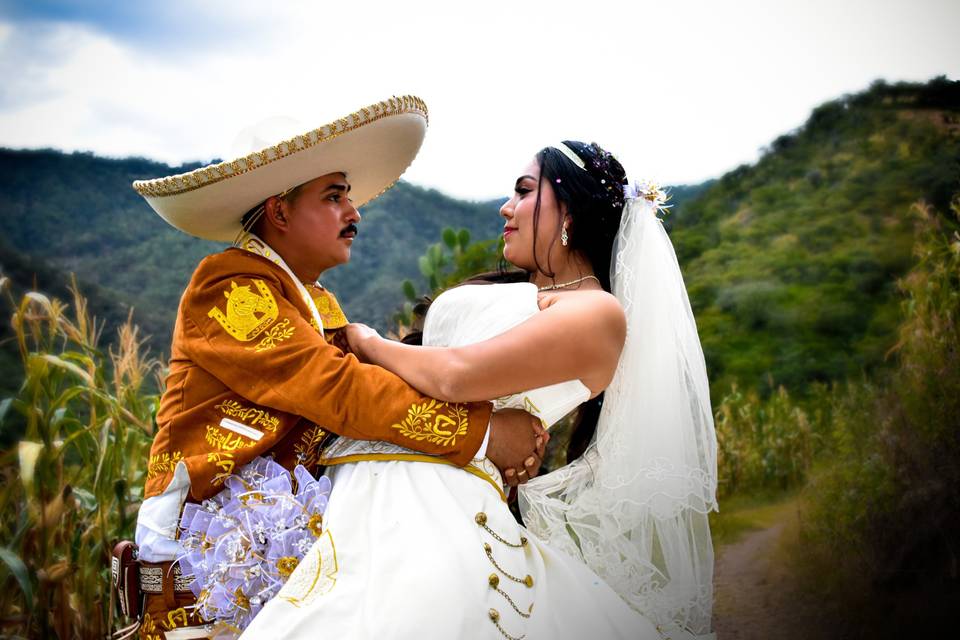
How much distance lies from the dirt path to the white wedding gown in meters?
1.91

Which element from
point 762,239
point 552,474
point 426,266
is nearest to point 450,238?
point 426,266

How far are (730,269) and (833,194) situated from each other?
911 mm

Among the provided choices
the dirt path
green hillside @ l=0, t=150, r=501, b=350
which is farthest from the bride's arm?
green hillside @ l=0, t=150, r=501, b=350

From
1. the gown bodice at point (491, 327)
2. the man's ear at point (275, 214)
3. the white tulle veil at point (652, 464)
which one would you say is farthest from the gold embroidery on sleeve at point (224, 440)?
the white tulle veil at point (652, 464)

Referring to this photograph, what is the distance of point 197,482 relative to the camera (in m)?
2.09

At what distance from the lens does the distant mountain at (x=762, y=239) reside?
185 inches

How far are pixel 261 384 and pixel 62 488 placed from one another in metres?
1.37

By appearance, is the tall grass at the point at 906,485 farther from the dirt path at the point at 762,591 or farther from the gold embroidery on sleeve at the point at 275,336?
the gold embroidery on sleeve at the point at 275,336

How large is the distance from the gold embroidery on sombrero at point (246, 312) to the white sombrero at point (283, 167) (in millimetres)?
299

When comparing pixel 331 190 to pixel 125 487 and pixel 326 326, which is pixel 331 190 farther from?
pixel 125 487

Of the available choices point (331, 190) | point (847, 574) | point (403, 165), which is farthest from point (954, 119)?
point (331, 190)

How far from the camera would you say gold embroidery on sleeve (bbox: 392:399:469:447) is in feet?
6.97

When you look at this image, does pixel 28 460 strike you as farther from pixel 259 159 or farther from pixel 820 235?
pixel 820 235

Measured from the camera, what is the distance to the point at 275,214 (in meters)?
2.38
